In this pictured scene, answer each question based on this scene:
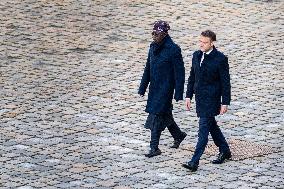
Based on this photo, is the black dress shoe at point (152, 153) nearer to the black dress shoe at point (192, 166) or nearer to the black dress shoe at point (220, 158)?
the black dress shoe at point (192, 166)

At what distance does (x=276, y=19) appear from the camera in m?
20.2

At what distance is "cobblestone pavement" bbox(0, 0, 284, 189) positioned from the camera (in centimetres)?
1173

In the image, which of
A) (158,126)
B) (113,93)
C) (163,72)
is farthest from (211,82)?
(113,93)

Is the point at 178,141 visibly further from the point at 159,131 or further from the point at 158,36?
the point at 158,36

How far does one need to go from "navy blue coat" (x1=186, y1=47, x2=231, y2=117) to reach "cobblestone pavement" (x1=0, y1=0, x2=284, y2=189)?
85 centimetres

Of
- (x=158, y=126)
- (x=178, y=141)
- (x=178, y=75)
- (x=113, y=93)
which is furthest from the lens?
(x=113, y=93)

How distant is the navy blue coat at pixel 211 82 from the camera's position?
38.4ft

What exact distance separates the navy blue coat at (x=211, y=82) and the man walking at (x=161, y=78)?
1.35ft

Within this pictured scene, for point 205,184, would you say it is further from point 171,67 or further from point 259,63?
point 259,63

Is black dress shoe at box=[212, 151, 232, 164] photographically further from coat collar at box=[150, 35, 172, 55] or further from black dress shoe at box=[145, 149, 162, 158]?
coat collar at box=[150, 35, 172, 55]

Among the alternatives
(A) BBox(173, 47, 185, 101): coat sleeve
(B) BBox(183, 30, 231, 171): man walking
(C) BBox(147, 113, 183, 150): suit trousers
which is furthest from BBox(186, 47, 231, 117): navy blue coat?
(C) BBox(147, 113, 183, 150): suit trousers

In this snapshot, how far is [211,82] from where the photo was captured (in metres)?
11.8

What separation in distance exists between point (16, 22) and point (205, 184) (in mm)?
9689

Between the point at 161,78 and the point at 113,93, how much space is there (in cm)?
318
